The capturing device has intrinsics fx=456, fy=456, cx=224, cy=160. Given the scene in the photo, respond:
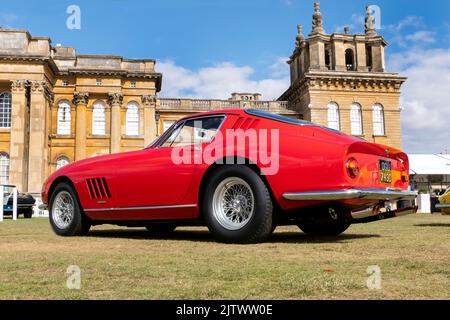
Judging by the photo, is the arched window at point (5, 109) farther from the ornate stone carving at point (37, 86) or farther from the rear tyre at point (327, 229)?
the rear tyre at point (327, 229)

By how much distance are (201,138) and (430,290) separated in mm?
3416

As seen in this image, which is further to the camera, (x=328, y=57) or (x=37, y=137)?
(x=328, y=57)

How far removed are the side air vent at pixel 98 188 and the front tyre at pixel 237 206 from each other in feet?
5.48

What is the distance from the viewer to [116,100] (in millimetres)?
37375

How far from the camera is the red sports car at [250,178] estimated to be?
4.57 m

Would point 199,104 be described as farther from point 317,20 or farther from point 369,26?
point 369,26

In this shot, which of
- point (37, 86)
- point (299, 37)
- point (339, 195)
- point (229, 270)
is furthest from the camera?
point (299, 37)

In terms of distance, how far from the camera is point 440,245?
4859 mm

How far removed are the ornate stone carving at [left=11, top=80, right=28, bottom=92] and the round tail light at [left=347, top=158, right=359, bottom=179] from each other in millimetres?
33883

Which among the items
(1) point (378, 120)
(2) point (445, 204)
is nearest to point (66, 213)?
(2) point (445, 204)

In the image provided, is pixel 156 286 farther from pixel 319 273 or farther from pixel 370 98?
pixel 370 98

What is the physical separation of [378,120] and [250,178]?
4056 centimetres

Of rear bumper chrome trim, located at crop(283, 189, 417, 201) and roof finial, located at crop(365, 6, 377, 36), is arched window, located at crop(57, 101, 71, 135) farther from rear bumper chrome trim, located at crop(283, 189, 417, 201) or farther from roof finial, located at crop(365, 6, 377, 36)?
rear bumper chrome trim, located at crop(283, 189, 417, 201)
